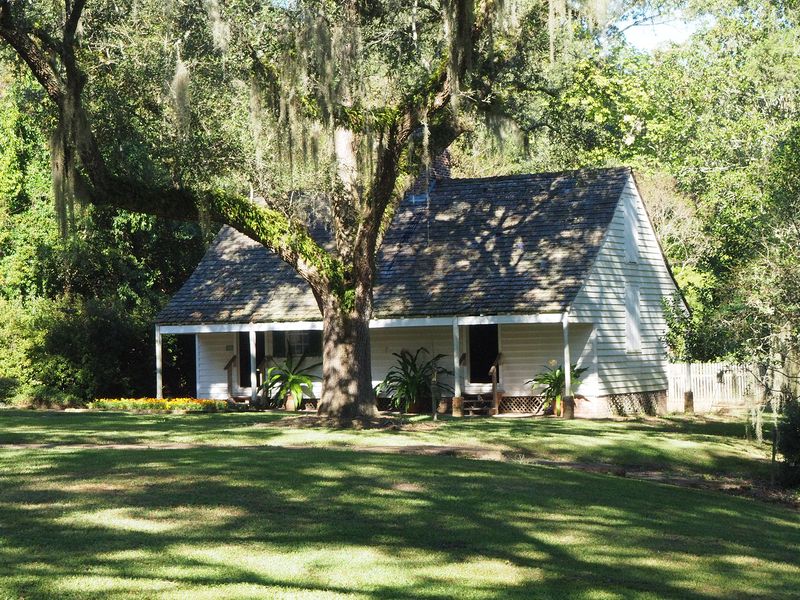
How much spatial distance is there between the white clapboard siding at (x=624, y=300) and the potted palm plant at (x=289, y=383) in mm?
7236

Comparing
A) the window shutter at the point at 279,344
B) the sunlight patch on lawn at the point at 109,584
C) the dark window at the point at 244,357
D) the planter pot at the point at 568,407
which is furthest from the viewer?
the dark window at the point at 244,357

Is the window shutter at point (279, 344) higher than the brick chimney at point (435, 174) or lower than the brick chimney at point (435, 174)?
lower

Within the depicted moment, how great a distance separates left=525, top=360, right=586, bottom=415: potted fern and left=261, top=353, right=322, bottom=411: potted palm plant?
5.88 metres

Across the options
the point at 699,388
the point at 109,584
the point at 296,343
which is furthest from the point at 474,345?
the point at 109,584

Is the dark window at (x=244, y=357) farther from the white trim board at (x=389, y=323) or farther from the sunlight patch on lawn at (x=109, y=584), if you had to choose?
the sunlight patch on lawn at (x=109, y=584)

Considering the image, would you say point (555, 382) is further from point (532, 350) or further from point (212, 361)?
point (212, 361)

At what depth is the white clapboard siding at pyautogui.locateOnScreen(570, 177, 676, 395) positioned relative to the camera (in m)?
27.8

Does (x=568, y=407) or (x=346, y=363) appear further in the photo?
(x=568, y=407)

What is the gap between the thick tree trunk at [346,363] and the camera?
2205 centimetres

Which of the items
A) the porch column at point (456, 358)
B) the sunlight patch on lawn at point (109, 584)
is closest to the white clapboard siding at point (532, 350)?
the porch column at point (456, 358)

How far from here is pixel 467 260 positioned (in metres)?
28.8

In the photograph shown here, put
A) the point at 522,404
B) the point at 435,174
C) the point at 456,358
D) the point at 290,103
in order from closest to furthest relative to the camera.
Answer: the point at 290,103
the point at 456,358
the point at 522,404
the point at 435,174

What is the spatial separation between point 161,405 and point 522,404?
8790 mm

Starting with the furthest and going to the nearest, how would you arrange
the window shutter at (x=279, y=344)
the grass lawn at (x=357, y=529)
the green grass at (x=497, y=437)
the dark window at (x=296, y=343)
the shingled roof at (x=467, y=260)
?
the window shutter at (x=279, y=344) < the dark window at (x=296, y=343) < the shingled roof at (x=467, y=260) < the green grass at (x=497, y=437) < the grass lawn at (x=357, y=529)
